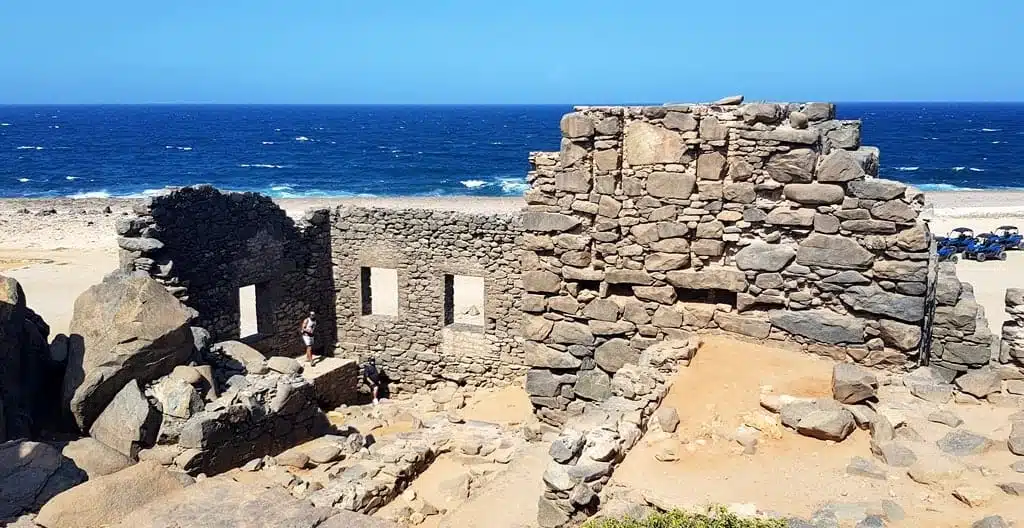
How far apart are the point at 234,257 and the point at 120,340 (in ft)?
15.9

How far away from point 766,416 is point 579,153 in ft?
10.4

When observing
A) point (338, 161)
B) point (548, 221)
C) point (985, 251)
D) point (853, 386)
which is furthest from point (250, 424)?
point (338, 161)

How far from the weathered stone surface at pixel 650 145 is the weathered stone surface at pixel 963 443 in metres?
3.38

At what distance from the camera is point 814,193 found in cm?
748

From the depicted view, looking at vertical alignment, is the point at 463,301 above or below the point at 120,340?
below

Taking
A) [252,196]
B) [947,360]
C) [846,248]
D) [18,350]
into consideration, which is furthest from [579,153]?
[252,196]

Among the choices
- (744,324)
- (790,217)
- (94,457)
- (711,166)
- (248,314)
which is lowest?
(248,314)

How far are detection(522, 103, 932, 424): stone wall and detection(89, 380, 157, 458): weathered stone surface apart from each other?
16.1ft

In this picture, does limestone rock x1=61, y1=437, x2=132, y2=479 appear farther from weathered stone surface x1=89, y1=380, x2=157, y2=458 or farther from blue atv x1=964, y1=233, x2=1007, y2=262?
blue atv x1=964, y1=233, x2=1007, y2=262

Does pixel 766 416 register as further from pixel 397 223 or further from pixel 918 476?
pixel 397 223

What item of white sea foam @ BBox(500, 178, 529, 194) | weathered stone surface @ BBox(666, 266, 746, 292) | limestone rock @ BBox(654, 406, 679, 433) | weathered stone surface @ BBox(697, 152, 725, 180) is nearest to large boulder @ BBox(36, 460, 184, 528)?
limestone rock @ BBox(654, 406, 679, 433)

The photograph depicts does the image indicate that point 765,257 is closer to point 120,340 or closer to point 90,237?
point 120,340

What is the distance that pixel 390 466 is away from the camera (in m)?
9.37

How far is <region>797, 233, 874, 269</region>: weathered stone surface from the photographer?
24.4 ft
